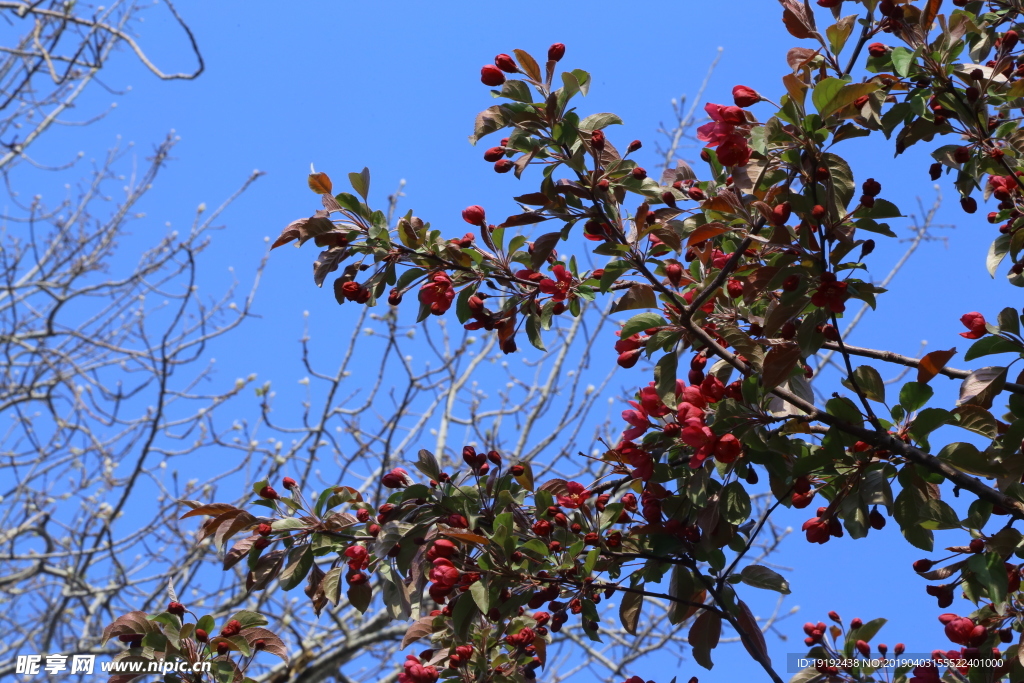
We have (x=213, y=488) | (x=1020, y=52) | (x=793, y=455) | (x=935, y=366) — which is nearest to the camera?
(x=935, y=366)

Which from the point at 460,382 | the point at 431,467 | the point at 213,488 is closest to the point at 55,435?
the point at 213,488

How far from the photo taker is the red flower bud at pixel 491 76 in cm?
191

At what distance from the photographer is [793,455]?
185cm

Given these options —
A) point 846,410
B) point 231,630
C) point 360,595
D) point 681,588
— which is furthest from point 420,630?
point 846,410

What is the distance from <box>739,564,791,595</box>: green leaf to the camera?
1856 mm

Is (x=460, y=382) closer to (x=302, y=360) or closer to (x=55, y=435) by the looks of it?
(x=302, y=360)

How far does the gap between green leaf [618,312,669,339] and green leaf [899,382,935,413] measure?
19.6 inches

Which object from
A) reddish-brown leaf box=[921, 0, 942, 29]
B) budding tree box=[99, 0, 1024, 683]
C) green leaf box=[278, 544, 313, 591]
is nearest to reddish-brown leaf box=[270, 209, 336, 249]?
budding tree box=[99, 0, 1024, 683]

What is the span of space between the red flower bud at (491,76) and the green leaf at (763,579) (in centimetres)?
122

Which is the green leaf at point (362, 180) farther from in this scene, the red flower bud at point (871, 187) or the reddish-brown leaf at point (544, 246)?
the red flower bud at point (871, 187)

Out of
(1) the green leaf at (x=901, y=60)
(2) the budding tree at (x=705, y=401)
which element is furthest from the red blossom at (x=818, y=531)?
(1) the green leaf at (x=901, y=60)

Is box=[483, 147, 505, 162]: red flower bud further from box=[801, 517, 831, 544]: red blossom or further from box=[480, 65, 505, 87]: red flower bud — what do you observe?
box=[801, 517, 831, 544]: red blossom

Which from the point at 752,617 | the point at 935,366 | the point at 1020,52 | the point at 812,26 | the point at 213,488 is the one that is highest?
the point at 213,488

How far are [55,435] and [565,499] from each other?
19.2 ft
